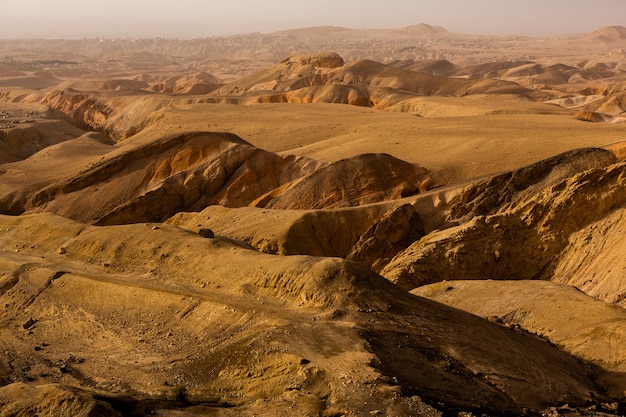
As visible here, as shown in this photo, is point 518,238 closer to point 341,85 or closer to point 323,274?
point 323,274

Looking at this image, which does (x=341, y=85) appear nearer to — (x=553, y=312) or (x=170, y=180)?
(x=170, y=180)

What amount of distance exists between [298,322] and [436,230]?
12734 millimetres

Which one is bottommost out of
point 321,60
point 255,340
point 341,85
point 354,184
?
point 354,184

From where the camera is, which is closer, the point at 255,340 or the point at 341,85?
the point at 255,340

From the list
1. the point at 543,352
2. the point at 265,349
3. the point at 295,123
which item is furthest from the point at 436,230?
the point at 295,123

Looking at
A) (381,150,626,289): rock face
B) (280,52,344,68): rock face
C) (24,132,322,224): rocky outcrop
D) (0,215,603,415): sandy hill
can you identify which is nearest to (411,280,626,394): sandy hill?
(0,215,603,415): sandy hill

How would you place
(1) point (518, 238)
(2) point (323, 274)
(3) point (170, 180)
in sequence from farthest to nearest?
(3) point (170, 180)
(1) point (518, 238)
(2) point (323, 274)

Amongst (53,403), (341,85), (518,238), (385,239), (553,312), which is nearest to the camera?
(53,403)

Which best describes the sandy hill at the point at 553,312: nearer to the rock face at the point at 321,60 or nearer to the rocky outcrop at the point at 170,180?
the rocky outcrop at the point at 170,180

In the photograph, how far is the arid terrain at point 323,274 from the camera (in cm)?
1398

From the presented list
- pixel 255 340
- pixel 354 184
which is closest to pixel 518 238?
pixel 354 184

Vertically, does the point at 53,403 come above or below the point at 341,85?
below

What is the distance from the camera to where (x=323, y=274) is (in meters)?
17.5

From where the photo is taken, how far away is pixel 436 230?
2712cm
